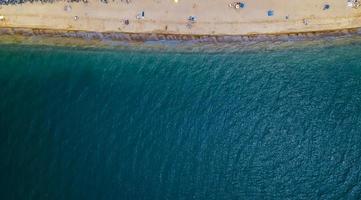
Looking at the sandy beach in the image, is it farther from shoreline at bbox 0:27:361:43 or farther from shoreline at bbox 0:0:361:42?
shoreline at bbox 0:27:361:43

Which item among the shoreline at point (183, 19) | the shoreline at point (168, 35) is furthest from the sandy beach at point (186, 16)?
the shoreline at point (168, 35)

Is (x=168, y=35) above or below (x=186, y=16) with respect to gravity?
below

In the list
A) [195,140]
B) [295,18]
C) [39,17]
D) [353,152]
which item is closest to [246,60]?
[295,18]

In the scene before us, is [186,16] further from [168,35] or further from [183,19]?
[168,35]

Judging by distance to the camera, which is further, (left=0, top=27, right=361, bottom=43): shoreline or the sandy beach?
(left=0, top=27, right=361, bottom=43): shoreline

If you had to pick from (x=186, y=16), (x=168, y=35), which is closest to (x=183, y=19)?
(x=186, y=16)

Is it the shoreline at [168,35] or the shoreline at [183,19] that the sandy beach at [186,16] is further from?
the shoreline at [168,35]


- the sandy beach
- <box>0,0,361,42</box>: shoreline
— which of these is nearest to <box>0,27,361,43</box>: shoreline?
<box>0,0,361,42</box>: shoreline

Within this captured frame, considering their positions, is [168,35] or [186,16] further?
[168,35]

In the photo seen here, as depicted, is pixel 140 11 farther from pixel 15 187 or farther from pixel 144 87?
pixel 15 187
